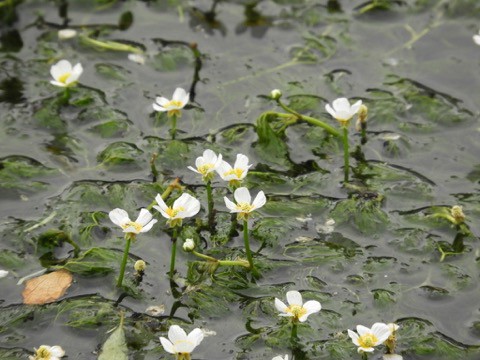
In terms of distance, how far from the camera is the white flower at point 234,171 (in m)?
3.76

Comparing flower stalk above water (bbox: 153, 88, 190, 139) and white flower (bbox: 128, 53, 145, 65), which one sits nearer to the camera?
flower stalk above water (bbox: 153, 88, 190, 139)

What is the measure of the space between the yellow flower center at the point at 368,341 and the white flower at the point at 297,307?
207 mm

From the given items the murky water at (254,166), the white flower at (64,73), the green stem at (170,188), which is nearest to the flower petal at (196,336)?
the murky water at (254,166)

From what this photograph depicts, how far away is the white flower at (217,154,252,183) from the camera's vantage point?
3.76 metres

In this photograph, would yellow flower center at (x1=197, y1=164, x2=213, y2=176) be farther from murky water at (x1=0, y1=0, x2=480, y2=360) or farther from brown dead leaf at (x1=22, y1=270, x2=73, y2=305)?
brown dead leaf at (x1=22, y1=270, x2=73, y2=305)

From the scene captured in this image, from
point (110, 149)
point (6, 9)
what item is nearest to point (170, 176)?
point (110, 149)

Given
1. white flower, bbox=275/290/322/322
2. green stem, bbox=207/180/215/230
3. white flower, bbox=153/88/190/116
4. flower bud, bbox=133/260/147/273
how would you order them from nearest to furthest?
white flower, bbox=275/290/322/322, flower bud, bbox=133/260/147/273, green stem, bbox=207/180/215/230, white flower, bbox=153/88/190/116

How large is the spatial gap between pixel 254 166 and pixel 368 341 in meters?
1.39

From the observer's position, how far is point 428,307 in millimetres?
3686

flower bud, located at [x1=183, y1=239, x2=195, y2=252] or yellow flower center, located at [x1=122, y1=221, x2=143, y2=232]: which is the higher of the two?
yellow flower center, located at [x1=122, y1=221, x2=143, y2=232]

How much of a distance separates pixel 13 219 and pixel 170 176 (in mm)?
811

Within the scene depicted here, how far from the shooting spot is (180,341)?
325 cm

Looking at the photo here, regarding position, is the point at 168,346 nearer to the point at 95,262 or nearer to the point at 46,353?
the point at 46,353

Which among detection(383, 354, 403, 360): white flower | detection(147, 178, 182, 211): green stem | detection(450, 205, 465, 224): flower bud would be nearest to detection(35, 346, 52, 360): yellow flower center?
detection(147, 178, 182, 211): green stem
